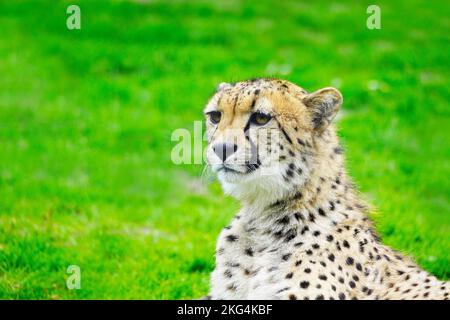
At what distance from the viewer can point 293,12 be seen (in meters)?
17.6

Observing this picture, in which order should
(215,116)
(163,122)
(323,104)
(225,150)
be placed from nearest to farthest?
(225,150) → (323,104) → (215,116) → (163,122)

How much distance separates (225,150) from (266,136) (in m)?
0.30

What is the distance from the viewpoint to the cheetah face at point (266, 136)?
224 inches

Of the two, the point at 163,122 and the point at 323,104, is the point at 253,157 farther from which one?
the point at 163,122

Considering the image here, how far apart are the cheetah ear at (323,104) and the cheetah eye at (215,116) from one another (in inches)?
22.7

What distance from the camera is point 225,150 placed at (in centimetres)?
563

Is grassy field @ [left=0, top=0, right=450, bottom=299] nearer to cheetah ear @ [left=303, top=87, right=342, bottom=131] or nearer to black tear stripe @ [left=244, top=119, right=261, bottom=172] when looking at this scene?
cheetah ear @ [left=303, top=87, right=342, bottom=131]

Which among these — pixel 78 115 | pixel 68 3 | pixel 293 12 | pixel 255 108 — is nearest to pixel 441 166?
pixel 78 115

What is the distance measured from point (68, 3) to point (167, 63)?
4.26 metres

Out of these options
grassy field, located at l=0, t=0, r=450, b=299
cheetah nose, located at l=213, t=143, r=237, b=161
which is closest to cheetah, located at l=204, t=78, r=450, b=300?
cheetah nose, located at l=213, t=143, r=237, b=161

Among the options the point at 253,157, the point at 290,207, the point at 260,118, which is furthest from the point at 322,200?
the point at 260,118

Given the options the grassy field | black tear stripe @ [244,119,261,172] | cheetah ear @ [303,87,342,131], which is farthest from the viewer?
the grassy field

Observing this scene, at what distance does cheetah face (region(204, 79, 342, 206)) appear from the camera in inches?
224
